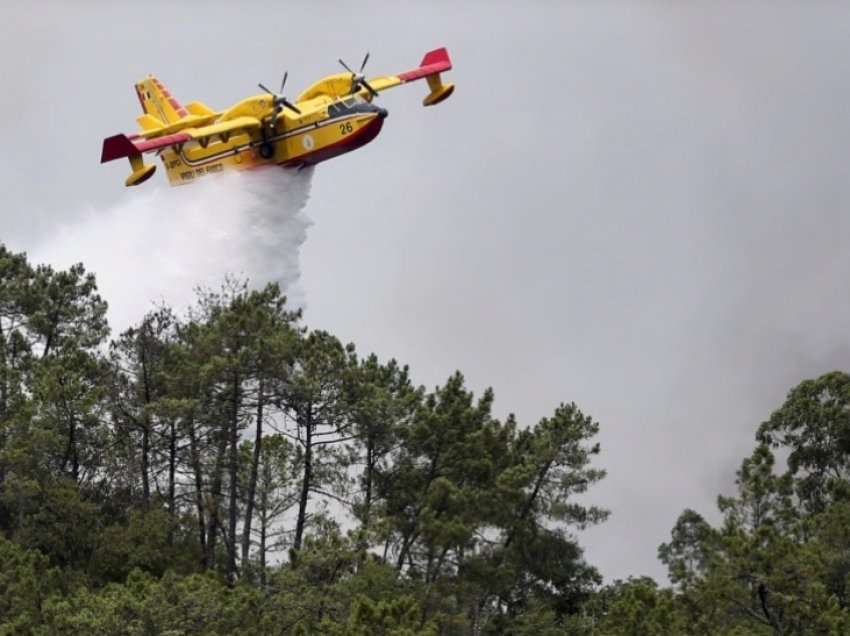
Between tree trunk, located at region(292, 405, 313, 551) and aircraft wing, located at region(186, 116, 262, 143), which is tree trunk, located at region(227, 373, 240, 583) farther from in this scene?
aircraft wing, located at region(186, 116, 262, 143)

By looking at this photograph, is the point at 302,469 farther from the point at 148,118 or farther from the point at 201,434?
the point at 148,118

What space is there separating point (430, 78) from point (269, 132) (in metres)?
6.97

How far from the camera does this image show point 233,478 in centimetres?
6000

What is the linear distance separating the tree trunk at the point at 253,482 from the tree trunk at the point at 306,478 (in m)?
1.18

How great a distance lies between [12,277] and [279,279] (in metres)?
8.45

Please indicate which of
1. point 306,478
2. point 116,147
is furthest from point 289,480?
point 116,147

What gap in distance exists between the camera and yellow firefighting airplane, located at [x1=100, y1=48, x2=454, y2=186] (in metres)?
67.0

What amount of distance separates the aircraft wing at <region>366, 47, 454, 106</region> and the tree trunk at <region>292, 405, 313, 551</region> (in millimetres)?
14466

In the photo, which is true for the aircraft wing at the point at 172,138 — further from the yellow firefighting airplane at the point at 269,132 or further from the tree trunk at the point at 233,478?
the tree trunk at the point at 233,478

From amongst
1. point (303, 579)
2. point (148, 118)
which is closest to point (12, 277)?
point (148, 118)

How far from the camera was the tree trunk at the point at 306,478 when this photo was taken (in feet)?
195

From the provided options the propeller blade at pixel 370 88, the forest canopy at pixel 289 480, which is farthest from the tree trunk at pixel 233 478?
the propeller blade at pixel 370 88

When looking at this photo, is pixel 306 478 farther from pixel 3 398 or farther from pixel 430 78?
pixel 430 78

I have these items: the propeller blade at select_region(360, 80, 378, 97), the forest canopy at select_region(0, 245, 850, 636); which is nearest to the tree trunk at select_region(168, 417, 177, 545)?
the forest canopy at select_region(0, 245, 850, 636)
